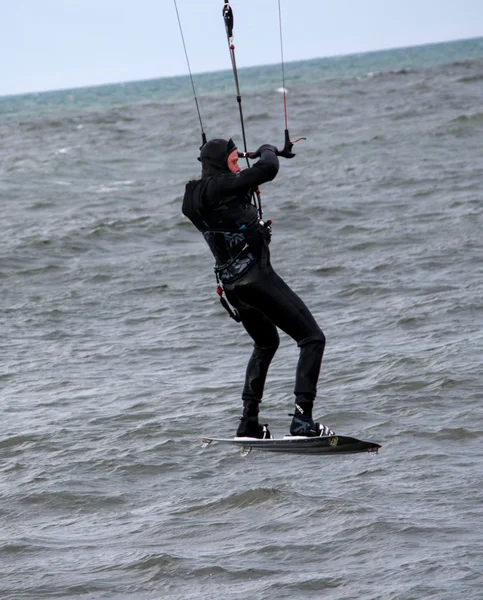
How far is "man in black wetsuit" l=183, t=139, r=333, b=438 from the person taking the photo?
8945 millimetres

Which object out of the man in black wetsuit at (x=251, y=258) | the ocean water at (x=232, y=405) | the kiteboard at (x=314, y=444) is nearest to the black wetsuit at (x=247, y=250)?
the man in black wetsuit at (x=251, y=258)

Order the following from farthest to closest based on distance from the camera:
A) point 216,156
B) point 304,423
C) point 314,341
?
point 304,423 < point 314,341 < point 216,156

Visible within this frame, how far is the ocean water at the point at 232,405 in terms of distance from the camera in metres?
9.52

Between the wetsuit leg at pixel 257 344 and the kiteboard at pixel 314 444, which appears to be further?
the kiteboard at pixel 314 444

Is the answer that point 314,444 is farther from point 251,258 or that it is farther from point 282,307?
point 251,258

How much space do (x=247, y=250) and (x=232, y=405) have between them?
16.5 ft

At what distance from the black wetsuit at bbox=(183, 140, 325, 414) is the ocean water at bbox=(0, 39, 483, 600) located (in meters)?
1.57

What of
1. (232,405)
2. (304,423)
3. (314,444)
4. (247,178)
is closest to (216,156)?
(247,178)

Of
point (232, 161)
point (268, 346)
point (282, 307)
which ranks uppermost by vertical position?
point (232, 161)

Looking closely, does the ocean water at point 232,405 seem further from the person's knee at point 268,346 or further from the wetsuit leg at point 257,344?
the person's knee at point 268,346

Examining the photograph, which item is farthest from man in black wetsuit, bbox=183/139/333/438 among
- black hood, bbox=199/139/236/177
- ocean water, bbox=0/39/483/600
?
ocean water, bbox=0/39/483/600

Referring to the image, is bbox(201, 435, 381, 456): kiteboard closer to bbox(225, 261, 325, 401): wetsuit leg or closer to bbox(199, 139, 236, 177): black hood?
bbox(225, 261, 325, 401): wetsuit leg

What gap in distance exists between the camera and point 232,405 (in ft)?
45.6

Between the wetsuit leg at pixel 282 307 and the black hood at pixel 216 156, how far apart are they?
82 cm
